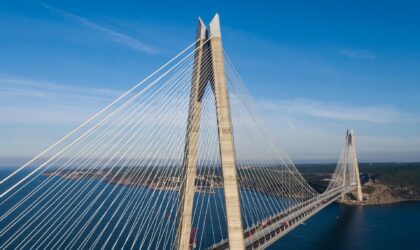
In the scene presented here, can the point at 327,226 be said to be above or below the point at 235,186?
below

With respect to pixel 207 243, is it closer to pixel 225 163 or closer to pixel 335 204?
pixel 225 163

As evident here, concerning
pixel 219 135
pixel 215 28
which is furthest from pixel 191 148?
pixel 215 28

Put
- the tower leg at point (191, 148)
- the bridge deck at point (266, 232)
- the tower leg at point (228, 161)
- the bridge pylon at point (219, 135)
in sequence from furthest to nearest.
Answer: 1. the bridge deck at point (266, 232)
2. the tower leg at point (191, 148)
3. the bridge pylon at point (219, 135)
4. the tower leg at point (228, 161)

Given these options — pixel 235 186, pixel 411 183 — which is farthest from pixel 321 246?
pixel 411 183

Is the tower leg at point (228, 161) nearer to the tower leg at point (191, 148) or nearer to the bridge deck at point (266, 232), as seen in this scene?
the tower leg at point (191, 148)

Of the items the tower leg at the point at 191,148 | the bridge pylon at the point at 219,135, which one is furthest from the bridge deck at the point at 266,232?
the bridge pylon at the point at 219,135

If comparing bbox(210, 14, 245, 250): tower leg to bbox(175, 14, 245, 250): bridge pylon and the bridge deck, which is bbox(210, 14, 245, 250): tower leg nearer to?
bbox(175, 14, 245, 250): bridge pylon

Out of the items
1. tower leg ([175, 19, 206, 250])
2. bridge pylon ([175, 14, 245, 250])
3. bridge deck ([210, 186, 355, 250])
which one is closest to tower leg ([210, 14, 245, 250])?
bridge pylon ([175, 14, 245, 250])

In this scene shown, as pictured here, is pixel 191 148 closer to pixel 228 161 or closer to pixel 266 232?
pixel 228 161
